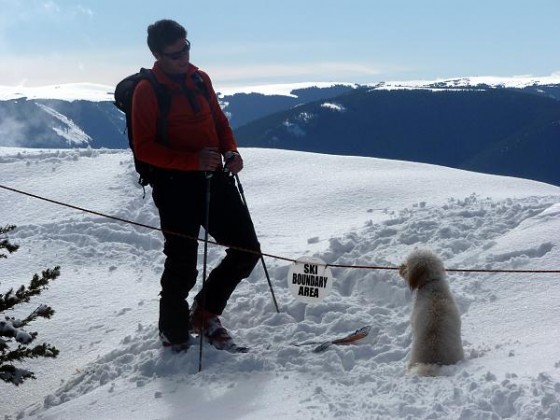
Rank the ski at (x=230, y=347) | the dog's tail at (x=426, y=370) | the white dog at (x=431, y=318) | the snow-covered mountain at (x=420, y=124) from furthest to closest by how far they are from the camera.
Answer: the snow-covered mountain at (x=420, y=124) < the ski at (x=230, y=347) < the white dog at (x=431, y=318) < the dog's tail at (x=426, y=370)

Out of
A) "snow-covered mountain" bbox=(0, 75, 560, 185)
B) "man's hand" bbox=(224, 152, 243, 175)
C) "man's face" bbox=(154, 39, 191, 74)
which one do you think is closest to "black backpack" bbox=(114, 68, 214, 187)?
"man's face" bbox=(154, 39, 191, 74)

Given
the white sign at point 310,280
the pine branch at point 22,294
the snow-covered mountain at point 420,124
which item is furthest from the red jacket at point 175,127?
the snow-covered mountain at point 420,124

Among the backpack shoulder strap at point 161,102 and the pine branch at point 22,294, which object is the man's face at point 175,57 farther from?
the pine branch at point 22,294

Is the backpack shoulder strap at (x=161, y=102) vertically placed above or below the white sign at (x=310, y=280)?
above

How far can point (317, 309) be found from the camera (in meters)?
5.53

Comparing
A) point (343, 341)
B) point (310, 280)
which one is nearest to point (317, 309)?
point (310, 280)

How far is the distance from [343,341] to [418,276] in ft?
2.62

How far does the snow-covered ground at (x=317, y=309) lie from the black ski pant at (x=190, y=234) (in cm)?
43

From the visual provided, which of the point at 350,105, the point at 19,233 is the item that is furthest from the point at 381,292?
the point at 350,105

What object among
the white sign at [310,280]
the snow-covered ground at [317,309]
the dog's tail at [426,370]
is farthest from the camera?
the white sign at [310,280]

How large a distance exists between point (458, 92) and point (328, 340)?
18253 cm

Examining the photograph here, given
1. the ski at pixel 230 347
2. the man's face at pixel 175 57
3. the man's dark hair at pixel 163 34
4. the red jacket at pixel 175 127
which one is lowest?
the ski at pixel 230 347

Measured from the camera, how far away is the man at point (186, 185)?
4.36 metres

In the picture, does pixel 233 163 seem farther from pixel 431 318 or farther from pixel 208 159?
pixel 431 318
